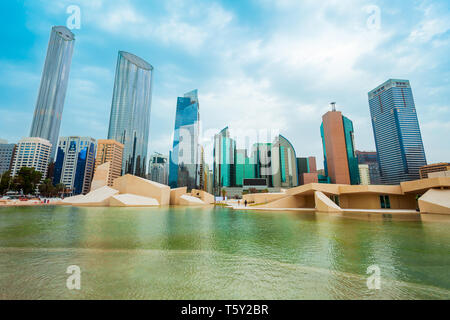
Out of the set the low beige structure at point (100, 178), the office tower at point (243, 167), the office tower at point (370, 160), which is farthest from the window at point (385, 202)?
the office tower at point (370, 160)

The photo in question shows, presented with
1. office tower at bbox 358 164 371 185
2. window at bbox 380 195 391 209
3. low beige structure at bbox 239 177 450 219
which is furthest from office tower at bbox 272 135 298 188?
window at bbox 380 195 391 209

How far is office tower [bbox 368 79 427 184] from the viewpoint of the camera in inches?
4240

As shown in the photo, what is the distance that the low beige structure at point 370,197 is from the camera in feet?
70.7

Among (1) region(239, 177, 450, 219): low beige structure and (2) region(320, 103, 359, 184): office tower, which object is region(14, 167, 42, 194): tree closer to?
(1) region(239, 177, 450, 219): low beige structure

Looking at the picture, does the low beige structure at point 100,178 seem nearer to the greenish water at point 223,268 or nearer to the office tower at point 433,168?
the greenish water at point 223,268

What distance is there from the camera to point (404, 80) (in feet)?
363

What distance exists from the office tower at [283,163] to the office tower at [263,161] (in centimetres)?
250

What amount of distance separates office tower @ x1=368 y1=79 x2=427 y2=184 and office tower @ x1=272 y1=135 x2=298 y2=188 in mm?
56041

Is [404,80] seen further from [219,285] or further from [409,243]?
[219,285]

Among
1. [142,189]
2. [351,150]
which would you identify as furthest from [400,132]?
[142,189]
